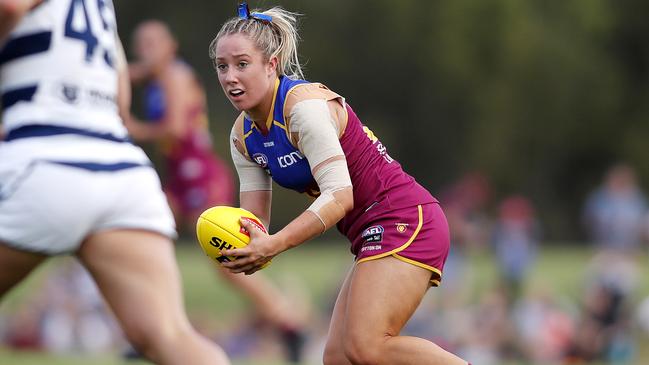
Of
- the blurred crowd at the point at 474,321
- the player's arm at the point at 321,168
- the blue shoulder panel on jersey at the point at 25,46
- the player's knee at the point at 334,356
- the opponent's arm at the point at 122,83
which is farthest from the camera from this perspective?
the blurred crowd at the point at 474,321

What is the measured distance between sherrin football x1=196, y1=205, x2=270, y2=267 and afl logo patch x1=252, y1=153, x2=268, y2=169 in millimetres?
326

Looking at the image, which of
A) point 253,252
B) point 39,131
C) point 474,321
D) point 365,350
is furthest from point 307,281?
point 39,131

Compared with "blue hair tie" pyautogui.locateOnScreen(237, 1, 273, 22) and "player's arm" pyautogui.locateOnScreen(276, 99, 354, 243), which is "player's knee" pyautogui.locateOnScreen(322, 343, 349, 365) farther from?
"blue hair tie" pyautogui.locateOnScreen(237, 1, 273, 22)

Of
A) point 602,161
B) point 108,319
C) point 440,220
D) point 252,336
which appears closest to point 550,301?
point 252,336

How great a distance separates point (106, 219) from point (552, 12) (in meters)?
34.6

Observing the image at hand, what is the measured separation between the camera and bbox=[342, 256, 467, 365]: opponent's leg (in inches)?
196

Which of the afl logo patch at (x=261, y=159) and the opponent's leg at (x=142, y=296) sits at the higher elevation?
the afl logo patch at (x=261, y=159)

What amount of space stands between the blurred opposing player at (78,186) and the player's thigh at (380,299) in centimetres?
103

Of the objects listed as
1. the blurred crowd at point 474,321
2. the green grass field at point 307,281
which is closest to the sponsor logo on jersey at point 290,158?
the blurred crowd at point 474,321

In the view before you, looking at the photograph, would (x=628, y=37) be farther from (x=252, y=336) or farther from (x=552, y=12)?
(x=252, y=336)

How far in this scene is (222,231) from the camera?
15.4 feet

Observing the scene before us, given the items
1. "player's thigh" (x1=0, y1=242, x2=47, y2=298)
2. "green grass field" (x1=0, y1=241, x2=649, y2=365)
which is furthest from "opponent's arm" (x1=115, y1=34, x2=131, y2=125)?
"green grass field" (x1=0, y1=241, x2=649, y2=365)

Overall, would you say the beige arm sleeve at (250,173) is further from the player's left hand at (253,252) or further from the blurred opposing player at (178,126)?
the blurred opposing player at (178,126)

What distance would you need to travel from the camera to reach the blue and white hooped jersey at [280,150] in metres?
4.89
